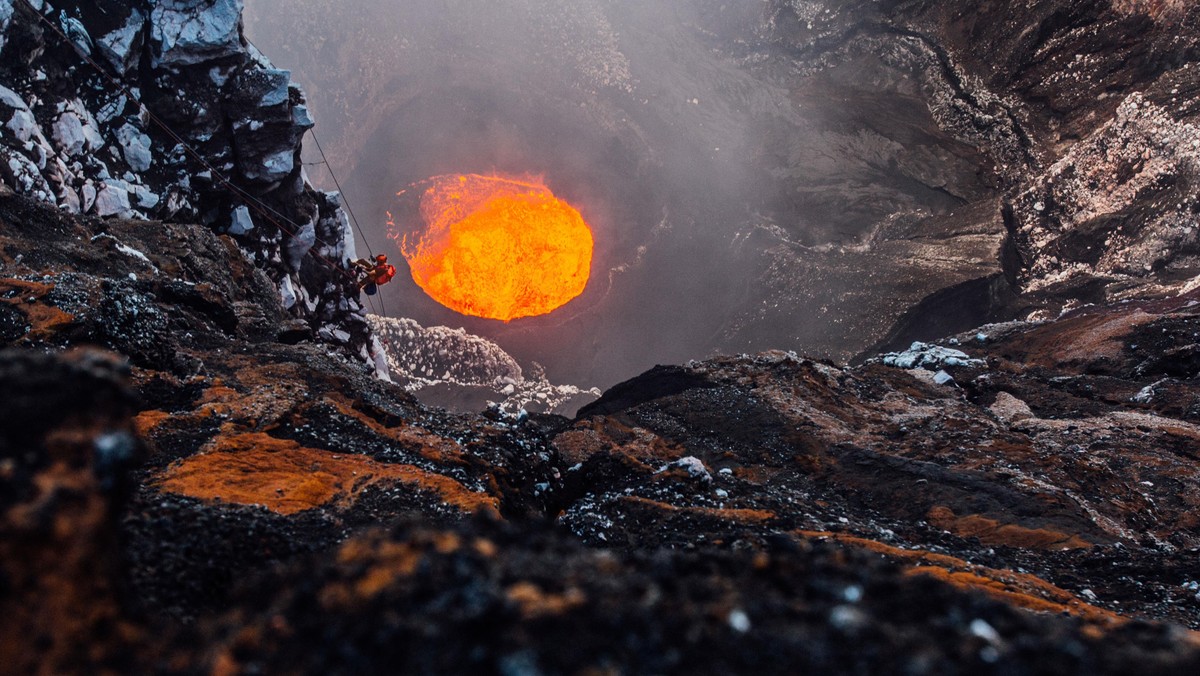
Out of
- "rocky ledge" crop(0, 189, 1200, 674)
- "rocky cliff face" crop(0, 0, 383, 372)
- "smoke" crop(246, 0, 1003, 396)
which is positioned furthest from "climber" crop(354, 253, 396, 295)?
"smoke" crop(246, 0, 1003, 396)

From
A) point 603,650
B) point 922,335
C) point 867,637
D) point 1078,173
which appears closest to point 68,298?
point 603,650

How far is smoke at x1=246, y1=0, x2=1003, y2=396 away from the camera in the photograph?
31.0 meters

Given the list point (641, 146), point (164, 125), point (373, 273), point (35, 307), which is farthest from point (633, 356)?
point (35, 307)

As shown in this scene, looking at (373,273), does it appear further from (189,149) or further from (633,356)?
(633,356)

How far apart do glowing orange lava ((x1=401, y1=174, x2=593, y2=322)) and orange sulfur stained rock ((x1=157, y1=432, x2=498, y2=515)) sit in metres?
29.8

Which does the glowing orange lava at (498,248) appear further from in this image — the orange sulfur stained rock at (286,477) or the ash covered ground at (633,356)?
the orange sulfur stained rock at (286,477)

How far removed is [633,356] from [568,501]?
82.7 ft

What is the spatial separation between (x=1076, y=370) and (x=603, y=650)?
18.3 m

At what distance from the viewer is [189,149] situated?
14.8m

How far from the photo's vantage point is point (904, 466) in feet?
30.1

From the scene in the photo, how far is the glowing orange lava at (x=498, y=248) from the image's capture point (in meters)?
36.4

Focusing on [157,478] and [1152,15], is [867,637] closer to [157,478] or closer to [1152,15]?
[157,478]

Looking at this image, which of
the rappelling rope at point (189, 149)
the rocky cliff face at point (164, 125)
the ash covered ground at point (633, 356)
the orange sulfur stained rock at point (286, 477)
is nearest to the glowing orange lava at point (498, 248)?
the ash covered ground at point (633, 356)

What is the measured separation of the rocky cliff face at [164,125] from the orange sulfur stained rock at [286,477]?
6164 millimetres
